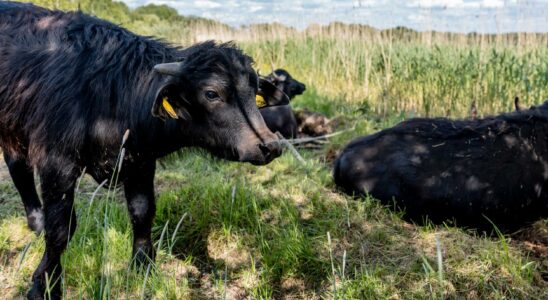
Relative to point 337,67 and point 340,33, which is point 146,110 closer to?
point 337,67

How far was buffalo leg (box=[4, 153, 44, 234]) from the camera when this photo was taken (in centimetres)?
406

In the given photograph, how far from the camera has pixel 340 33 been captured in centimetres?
1230

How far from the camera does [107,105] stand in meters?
2.94

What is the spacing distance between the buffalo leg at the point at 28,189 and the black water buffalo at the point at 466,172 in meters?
2.94

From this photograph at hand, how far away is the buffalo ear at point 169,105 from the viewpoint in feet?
8.80

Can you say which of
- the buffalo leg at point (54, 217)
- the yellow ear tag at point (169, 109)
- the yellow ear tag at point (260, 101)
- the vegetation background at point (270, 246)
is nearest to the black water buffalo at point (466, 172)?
the vegetation background at point (270, 246)

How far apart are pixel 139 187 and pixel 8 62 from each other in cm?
124

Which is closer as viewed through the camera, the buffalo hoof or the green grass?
the green grass

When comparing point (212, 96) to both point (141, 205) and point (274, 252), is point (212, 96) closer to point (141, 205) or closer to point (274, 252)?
point (141, 205)

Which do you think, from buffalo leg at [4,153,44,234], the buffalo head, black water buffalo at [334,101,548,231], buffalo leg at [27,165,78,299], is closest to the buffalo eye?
the buffalo head

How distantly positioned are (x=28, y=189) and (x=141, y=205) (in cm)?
146

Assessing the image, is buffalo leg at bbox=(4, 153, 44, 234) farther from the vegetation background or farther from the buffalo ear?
the buffalo ear

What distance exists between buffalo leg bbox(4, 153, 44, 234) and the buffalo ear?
6.58 ft

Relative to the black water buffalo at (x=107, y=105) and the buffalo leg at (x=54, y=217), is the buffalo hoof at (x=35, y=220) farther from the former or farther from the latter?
the buffalo leg at (x=54, y=217)
